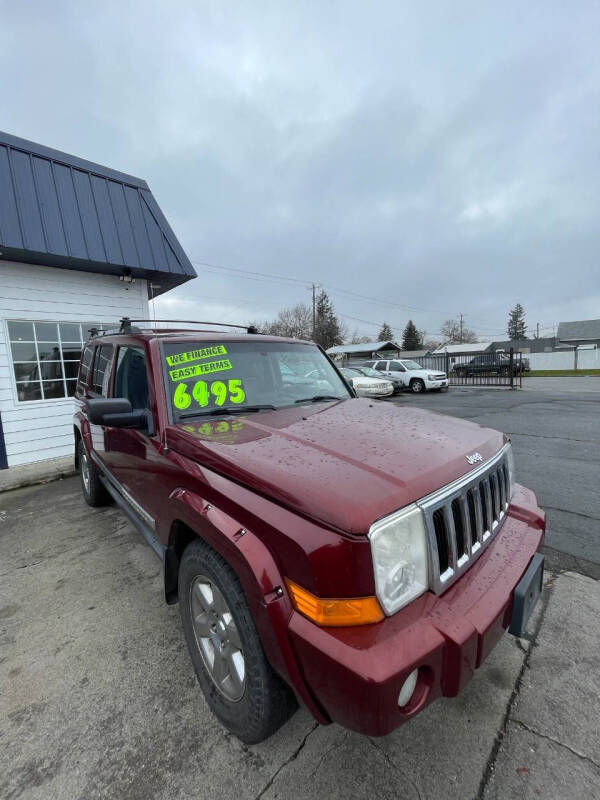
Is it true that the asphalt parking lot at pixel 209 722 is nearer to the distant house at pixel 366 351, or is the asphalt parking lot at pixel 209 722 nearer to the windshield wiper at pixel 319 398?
the windshield wiper at pixel 319 398

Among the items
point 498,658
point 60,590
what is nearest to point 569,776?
point 498,658

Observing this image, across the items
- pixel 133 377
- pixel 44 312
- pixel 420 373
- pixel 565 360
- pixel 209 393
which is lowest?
pixel 565 360

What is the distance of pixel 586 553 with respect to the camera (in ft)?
10.3

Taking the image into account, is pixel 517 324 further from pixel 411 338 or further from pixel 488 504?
pixel 488 504

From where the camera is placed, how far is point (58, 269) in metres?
6.57

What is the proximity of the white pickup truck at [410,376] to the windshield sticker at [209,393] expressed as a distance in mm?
17923

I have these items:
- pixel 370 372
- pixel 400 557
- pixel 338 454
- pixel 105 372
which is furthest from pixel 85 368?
pixel 370 372

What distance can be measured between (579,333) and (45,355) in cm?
7469

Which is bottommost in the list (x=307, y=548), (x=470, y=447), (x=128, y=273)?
(x=307, y=548)

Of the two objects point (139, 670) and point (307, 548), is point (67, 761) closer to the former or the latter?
point (139, 670)

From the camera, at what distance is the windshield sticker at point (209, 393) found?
2348 mm

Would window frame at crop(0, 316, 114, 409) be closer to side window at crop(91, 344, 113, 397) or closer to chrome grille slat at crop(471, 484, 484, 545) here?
side window at crop(91, 344, 113, 397)

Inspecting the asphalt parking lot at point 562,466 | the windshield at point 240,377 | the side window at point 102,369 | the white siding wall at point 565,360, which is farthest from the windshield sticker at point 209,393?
the white siding wall at point 565,360

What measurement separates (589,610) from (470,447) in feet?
5.33
